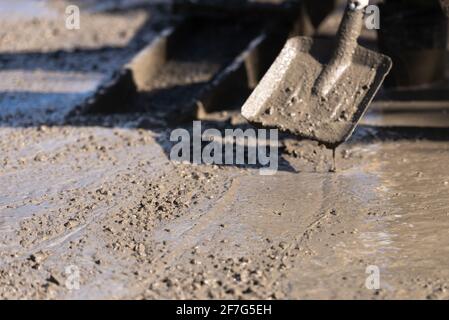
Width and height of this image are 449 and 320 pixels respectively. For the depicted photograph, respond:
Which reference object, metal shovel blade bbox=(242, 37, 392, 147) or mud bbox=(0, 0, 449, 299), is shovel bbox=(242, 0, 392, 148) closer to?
metal shovel blade bbox=(242, 37, 392, 147)

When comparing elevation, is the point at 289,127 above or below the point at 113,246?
above

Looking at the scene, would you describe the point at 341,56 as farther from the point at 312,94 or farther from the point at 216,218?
the point at 216,218

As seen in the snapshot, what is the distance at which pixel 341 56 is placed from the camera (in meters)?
6.00

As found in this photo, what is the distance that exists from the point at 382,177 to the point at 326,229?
871 millimetres

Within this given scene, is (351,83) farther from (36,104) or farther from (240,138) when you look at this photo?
(36,104)

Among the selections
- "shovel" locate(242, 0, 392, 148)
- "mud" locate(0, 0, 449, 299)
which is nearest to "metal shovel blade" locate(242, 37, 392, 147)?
"shovel" locate(242, 0, 392, 148)

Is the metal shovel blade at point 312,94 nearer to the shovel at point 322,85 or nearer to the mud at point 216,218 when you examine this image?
the shovel at point 322,85

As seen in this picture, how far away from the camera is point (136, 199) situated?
213 inches

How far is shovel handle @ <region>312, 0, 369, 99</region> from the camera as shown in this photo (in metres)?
5.84

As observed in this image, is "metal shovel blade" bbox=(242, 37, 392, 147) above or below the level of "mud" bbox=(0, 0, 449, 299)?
above

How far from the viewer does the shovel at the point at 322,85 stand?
5711 millimetres

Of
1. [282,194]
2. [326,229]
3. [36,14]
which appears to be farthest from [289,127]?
[36,14]

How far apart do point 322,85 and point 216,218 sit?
1341 millimetres

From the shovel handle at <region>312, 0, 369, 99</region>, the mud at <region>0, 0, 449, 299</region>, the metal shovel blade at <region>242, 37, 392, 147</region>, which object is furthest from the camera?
the shovel handle at <region>312, 0, 369, 99</region>
